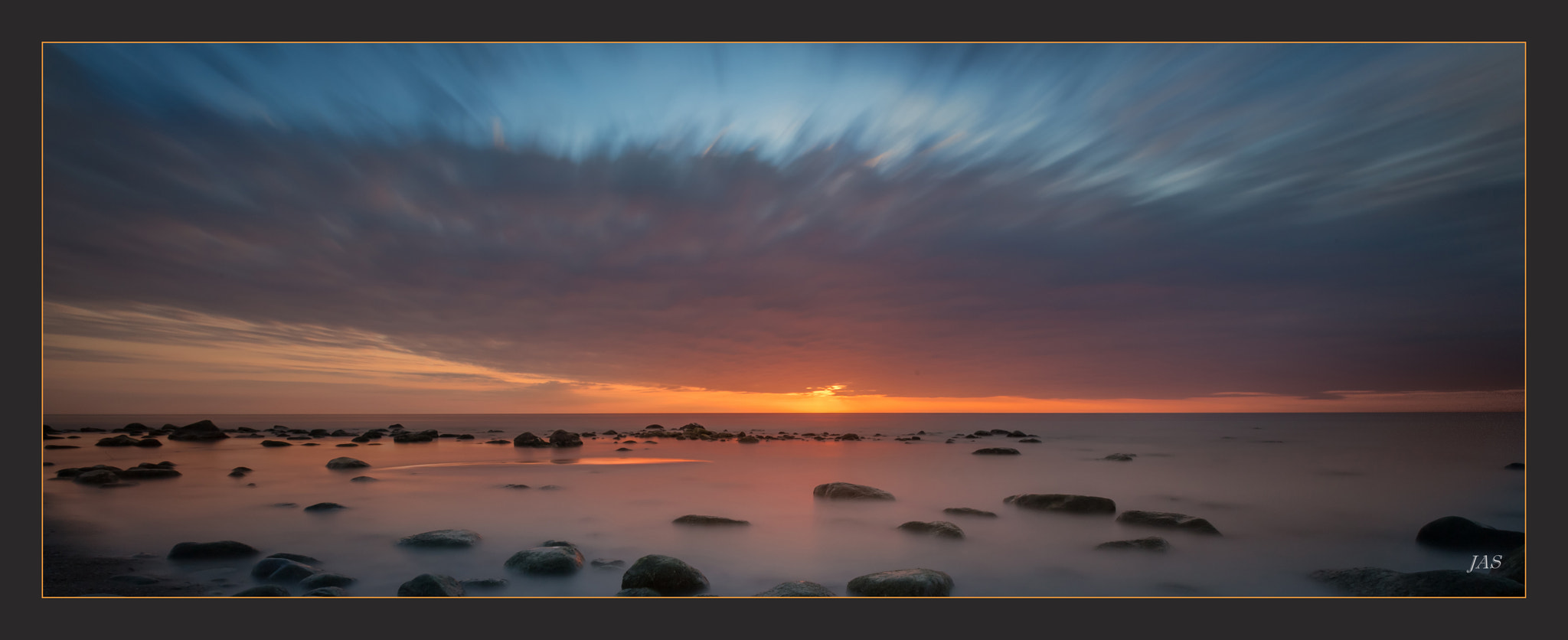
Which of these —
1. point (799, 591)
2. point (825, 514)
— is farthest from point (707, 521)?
point (799, 591)

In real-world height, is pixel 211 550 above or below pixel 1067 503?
above

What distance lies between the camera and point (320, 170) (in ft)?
28.5

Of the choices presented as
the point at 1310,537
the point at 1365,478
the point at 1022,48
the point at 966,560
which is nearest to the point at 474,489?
the point at 966,560

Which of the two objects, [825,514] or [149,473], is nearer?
[825,514]

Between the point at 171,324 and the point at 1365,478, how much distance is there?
21852 millimetres

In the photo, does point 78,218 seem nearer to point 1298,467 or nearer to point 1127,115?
point 1127,115

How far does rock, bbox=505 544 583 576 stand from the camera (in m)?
6.89

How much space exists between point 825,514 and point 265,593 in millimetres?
7552

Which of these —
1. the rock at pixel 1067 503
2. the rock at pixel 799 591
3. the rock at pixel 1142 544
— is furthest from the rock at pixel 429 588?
the rock at pixel 1067 503

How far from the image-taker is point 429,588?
19.7 ft

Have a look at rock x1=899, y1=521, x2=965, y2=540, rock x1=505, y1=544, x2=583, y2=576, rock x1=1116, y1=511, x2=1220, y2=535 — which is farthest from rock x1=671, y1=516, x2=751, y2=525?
rock x1=1116, y1=511, x2=1220, y2=535

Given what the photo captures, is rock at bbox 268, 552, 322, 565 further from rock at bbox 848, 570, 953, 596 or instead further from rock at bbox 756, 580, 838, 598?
rock at bbox 848, 570, 953, 596

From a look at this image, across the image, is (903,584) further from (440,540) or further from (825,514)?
(440,540)

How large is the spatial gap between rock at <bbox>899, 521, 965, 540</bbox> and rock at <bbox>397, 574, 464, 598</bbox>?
19.9ft
